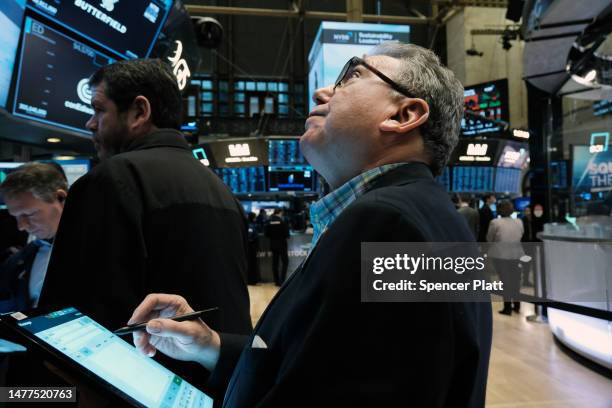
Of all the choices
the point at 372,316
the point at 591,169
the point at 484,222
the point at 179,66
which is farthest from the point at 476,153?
the point at 372,316

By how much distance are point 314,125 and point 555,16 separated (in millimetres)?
4987

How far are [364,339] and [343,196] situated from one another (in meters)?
0.41

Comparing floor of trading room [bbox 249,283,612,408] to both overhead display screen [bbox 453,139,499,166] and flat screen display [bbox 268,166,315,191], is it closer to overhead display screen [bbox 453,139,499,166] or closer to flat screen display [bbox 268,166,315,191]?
flat screen display [bbox 268,166,315,191]

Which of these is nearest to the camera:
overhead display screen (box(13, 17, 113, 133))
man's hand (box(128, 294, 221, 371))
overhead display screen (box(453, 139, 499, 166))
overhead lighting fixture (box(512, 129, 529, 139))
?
man's hand (box(128, 294, 221, 371))

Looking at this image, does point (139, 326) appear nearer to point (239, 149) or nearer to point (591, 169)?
point (591, 169)

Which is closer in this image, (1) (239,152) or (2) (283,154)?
(2) (283,154)

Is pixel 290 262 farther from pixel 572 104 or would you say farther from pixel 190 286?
pixel 190 286

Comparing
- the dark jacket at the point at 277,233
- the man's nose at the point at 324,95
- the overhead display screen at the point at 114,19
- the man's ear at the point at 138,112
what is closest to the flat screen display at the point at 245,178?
the dark jacket at the point at 277,233

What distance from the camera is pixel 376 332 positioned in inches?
25.4

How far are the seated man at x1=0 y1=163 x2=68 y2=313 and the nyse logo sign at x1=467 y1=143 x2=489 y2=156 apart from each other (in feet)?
42.2

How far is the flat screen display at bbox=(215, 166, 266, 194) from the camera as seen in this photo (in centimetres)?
1198

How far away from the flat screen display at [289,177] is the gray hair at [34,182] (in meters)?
9.75

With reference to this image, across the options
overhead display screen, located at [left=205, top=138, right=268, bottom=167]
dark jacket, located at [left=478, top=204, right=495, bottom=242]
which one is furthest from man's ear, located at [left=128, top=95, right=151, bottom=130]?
overhead display screen, located at [left=205, top=138, right=268, bottom=167]

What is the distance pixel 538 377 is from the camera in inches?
162
